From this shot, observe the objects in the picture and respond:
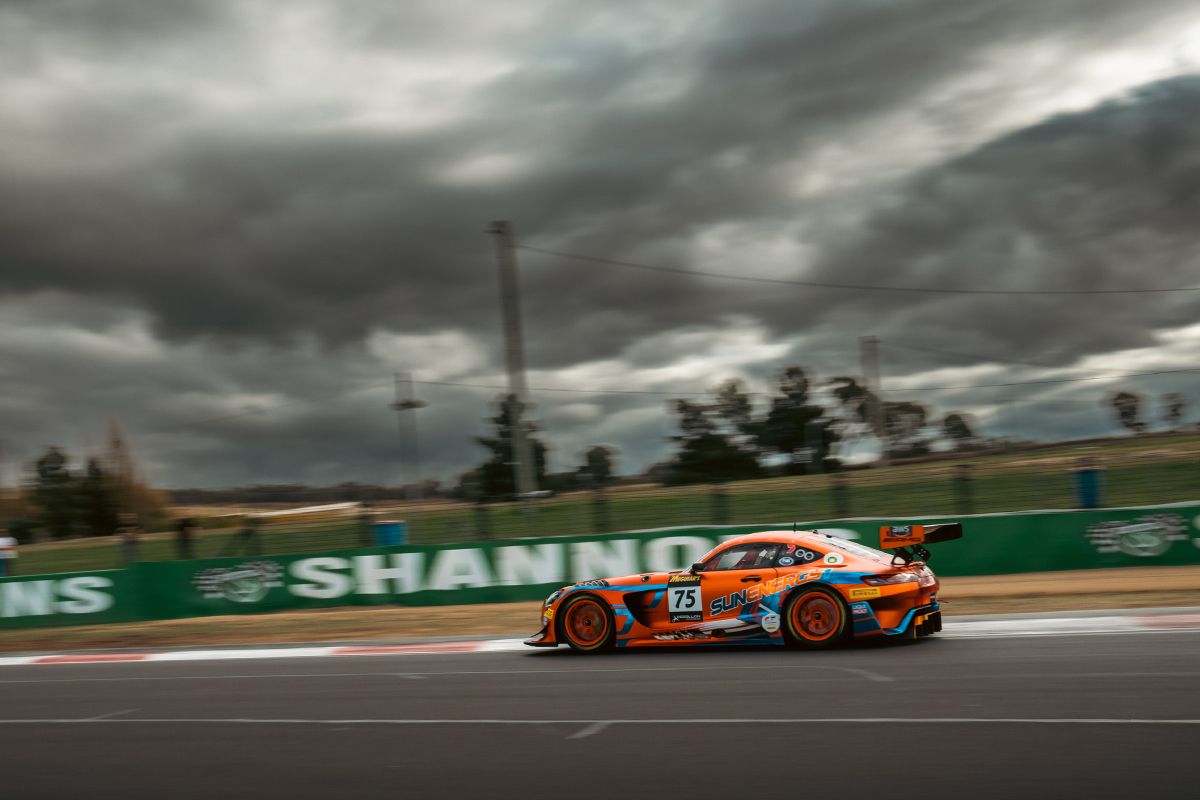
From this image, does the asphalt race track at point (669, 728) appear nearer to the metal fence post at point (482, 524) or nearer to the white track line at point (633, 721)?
the white track line at point (633, 721)

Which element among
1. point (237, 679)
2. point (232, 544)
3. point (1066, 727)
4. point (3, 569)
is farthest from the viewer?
point (232, 544)

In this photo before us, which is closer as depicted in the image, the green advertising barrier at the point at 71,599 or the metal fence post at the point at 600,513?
the green advertising barrier at the point at 71,599

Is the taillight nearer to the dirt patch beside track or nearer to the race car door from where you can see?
the race car door

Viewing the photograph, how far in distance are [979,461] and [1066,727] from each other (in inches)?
1302

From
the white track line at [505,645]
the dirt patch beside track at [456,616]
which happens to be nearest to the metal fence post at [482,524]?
the dirt patch beside track at [456,616]

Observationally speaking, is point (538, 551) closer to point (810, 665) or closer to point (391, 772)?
point (810, 665)

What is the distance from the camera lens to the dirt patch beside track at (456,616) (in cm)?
1541

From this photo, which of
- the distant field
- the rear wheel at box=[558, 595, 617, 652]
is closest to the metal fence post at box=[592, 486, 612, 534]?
the distant field

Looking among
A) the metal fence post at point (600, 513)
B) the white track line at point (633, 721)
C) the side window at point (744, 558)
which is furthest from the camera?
the metal fence post at point (600, 513)

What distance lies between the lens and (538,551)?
20.2m

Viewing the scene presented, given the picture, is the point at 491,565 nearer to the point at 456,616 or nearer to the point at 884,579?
the point at 456,616

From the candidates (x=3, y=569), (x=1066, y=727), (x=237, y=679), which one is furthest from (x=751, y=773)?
(x=3, y=569)

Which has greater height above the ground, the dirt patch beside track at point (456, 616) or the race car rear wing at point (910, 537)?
the race car rear wing at point (910, 537)

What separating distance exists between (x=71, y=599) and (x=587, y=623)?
14084 millimetres
